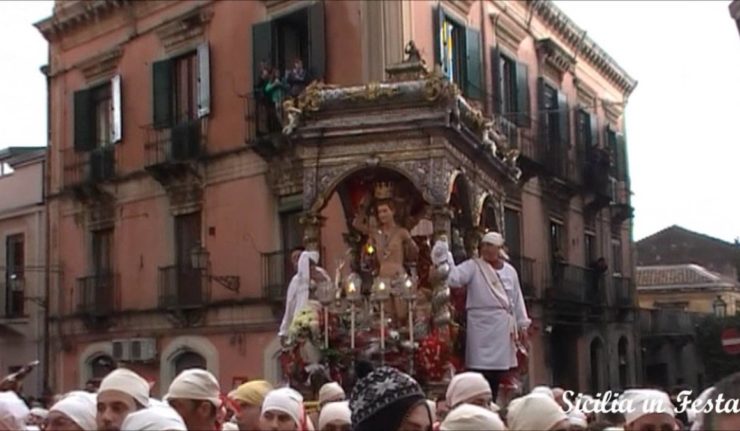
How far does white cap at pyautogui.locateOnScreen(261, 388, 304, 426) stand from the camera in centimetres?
562

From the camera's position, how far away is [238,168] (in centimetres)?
2047

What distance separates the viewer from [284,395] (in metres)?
5.68

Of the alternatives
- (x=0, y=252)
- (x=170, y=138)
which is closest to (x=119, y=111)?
(x=170, y=138)

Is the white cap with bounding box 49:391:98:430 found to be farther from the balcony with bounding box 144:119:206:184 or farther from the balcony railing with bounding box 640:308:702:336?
the balcony railing with bounding box 640:308:702:336

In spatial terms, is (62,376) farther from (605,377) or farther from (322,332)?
(322,332)

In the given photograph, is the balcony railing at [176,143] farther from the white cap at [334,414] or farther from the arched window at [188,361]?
the white cap at [334,414]

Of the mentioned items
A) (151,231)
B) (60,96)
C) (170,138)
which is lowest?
(151,231)

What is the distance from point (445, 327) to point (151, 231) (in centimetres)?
1498

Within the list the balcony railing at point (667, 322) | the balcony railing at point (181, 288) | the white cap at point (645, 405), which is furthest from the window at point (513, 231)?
the white cap at point (645, 405)

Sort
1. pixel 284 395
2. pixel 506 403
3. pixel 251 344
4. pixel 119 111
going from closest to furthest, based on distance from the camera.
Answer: pixel 284 395 < pixel 506 403 < pixel 251 344 < pixel 119 111

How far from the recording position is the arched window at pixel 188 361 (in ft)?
70.1

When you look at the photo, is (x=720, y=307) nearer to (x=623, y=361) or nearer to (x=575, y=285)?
(x=623, y=361)

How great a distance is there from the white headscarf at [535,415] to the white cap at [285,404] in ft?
3.76

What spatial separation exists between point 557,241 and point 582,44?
551cm
